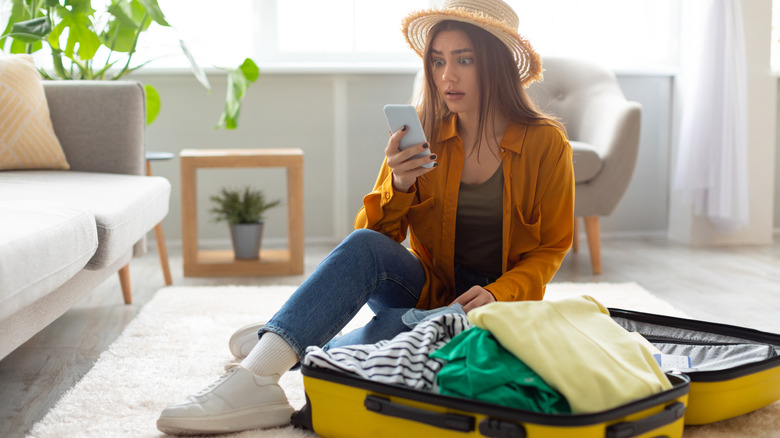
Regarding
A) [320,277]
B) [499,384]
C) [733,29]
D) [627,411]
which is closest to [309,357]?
[320,277]

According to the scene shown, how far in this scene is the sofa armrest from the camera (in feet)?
7.80

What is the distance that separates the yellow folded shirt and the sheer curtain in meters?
2.36

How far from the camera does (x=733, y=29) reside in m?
3.28

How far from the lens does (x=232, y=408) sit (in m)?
1.27

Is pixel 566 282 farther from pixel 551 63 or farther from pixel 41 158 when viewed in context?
pixel 41 158

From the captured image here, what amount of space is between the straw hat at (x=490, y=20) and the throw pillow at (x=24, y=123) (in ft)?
4.01

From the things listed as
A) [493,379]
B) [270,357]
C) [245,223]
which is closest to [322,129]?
[245,223]

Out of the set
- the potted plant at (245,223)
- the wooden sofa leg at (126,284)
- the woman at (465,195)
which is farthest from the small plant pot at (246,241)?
the woman at (465,195)

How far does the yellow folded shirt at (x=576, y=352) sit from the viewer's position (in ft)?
3.54

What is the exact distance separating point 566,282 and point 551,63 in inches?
43.1

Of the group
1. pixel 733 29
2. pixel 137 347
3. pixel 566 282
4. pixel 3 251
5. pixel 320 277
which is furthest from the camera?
pixel 733 29

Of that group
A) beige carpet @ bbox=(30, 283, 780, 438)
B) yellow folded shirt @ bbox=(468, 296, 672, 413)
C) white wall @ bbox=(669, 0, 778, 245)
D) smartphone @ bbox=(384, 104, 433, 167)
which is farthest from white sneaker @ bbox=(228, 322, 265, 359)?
white wall @ bbox=(669, 0, 778, 245)

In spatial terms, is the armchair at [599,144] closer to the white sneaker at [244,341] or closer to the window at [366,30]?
the window at [366,30]

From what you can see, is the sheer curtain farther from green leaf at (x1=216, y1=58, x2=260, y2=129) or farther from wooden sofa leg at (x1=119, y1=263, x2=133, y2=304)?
wooden sofa leg at (x1=119, y1=263, x2=133, y2=304)
